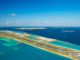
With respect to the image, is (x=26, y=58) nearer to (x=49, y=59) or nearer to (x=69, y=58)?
(x=49, y=59)

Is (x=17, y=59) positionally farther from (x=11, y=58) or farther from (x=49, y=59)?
(x=49, y=59)

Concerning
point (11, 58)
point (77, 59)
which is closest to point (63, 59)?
point (77, 59)

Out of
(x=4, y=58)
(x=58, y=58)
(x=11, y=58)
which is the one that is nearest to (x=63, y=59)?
(x=58, y=58)

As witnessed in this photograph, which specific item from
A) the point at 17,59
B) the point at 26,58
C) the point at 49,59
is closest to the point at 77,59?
the point at 49,59

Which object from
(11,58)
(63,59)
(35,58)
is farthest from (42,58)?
(11,58)

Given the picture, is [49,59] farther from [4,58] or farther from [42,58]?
[4,58]

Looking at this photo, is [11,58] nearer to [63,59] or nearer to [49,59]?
[49,59]
